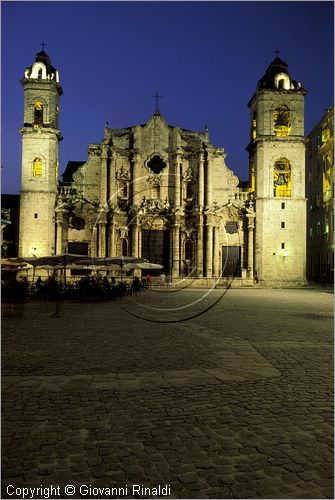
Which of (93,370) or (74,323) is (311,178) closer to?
(74,323)

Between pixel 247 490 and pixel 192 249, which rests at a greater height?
pixel 192 249

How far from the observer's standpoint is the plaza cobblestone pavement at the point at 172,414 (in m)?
4.09

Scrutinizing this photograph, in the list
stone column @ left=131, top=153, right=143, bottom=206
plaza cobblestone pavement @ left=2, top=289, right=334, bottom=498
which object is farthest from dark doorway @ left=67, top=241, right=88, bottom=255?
plaza cobblestone pavement @ left=2, top=289, right=334, bottom=498

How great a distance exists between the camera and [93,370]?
8.05m

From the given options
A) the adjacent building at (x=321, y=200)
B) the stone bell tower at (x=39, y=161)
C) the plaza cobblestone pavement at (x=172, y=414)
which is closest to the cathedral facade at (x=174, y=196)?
the stone bell tower at (x=39, y=161)

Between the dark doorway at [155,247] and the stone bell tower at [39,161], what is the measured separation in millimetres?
9924

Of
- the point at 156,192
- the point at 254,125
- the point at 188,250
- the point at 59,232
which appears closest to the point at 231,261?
the point at 188,250

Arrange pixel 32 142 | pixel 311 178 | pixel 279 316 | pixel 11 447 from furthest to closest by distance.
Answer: pixel 311 178, pixel 32 142, pixel 279 316, pixel 11 447

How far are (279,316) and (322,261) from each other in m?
41.4

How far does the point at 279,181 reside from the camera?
45312mm

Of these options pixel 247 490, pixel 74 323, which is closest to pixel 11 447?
pixel 247 490

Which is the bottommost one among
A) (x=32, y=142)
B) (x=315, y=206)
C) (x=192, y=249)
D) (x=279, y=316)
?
(x=279, y=316)

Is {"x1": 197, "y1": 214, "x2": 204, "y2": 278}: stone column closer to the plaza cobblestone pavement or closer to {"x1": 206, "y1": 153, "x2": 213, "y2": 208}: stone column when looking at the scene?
{"x1": 206, "y1": 153, "x2": 213, "y2": 208}: stone column

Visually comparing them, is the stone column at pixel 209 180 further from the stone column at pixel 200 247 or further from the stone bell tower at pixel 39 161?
the stone bell tower at pixel 39 161
